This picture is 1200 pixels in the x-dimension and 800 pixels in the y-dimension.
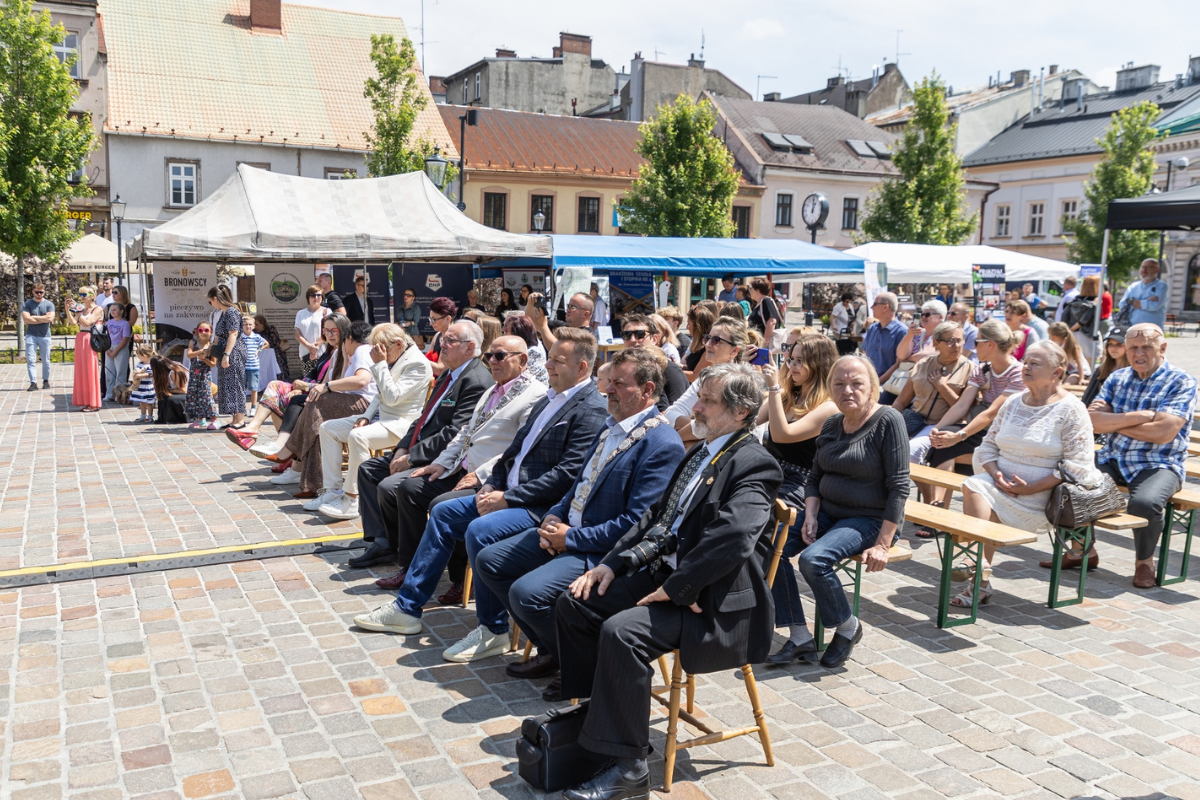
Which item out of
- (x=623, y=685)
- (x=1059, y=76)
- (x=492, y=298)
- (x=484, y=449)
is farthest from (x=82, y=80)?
(x=1059, y=76)

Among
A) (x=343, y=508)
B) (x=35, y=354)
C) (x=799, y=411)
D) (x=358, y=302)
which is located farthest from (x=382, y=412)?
(x=35, y=354)

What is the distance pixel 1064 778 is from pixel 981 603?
203cm

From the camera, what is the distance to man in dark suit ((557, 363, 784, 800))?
336 centimetres

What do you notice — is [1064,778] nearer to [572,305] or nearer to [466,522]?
[466,522]

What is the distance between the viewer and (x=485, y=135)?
4109 cm

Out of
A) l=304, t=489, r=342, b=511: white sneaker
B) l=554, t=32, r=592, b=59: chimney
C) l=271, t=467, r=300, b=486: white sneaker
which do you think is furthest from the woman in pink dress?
l=554, t=32, r=592, b=59: chimney

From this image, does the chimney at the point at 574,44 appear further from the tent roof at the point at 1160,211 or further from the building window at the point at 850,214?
the tent roof at the point at 1160,211

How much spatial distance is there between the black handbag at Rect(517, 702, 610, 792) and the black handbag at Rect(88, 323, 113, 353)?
1241cm

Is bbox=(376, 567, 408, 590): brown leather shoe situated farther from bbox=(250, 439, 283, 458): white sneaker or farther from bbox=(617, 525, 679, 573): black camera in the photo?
bbox=(250, 439, 283, 458): white sneaker

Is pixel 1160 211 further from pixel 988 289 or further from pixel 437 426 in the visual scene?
pixel 988 289

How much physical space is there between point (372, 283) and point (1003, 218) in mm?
43942

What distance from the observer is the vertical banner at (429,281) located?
1681 centimetres

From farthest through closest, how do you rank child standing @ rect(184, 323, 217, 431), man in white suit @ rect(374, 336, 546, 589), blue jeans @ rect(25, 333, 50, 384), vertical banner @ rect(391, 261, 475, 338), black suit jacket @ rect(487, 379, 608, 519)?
vertical banner @ rect(391, 261, 475, 338) < blue jeans @ rect(25, 333, 50, 384) < child standing @ rect(184, 323, 217, 431) < man in white suit @ rect(374, 336, 546, 589) < black suit jacket @ rect(487, 379, 608, 519)

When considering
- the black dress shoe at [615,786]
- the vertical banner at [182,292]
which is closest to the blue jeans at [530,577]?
the black dress shoe at [615,786]
